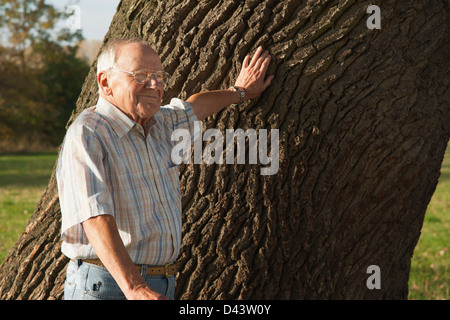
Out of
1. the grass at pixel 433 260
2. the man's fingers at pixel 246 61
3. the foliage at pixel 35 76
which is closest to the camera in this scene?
the man's fingers at pixel 246 61

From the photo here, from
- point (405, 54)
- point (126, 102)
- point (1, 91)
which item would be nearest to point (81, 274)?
point (126, 102)

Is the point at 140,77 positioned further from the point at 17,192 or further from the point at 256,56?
the point at 17,192

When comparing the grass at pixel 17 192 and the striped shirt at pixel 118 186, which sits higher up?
the striped shirt at pixel 118 186

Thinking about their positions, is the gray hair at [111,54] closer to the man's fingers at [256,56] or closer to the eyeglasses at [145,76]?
the eyeglasses at [145,76]

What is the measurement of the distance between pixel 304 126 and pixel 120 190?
132cm

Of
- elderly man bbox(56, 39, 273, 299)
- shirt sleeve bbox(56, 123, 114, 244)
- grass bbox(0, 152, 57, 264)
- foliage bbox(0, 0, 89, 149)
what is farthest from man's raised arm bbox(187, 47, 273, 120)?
foliage bbox(0, 0, 89, 149)

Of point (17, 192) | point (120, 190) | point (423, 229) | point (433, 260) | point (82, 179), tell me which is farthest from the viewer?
point (17, 192)

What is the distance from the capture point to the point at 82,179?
271 centimetres

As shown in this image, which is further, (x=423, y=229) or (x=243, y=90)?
(x=423, y=229)

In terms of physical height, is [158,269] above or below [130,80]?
below

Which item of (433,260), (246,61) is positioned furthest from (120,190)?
(433,260)

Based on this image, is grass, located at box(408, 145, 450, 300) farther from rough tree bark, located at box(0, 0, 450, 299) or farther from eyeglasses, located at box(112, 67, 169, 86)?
eyeglasses, located at box(112, 67, 169, 86)

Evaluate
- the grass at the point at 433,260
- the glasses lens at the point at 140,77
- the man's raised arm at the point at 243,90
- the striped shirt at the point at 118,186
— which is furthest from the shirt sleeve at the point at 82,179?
the grass at the point at 433,260

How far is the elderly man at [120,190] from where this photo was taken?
2.69 metres
